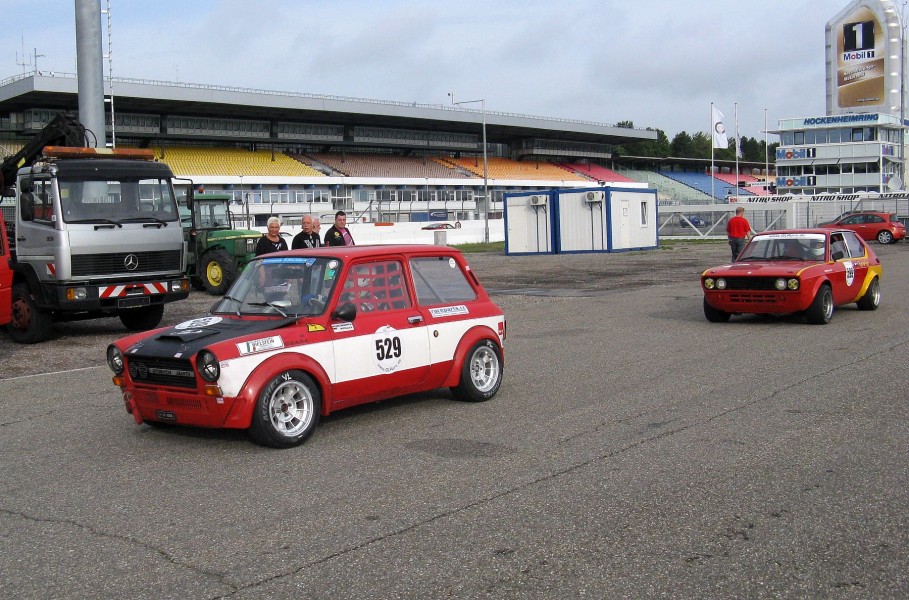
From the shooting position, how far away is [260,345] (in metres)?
7.04

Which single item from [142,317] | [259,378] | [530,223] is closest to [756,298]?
[259,378]

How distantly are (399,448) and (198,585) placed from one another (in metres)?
2.73

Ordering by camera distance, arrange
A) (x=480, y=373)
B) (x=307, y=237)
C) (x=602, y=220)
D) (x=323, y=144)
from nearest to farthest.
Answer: (x=480, y=373)
(x=307, y=237)
(x=602, y=220)
(x=323, y=144)

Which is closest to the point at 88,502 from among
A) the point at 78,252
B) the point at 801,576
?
the point at 801,576

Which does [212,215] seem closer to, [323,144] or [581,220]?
[581,220]

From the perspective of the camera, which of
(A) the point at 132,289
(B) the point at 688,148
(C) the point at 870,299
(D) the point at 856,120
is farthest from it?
(B) the point at 688,148

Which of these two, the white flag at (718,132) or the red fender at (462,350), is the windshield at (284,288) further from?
the white flag at (718,132)

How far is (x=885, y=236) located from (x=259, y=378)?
1680 inches

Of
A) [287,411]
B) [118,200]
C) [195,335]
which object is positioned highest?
[118,200]

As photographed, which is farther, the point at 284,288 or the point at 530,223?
the point at 530,223

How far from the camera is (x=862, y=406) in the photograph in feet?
26.4

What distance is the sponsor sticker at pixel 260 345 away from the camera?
22.8 feet

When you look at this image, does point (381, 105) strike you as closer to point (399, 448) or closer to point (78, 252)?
point (78, 252)

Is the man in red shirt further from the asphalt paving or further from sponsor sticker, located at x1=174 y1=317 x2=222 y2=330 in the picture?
sponsor sticker, located at x1=174 y1=317 x2=222 y2=330
